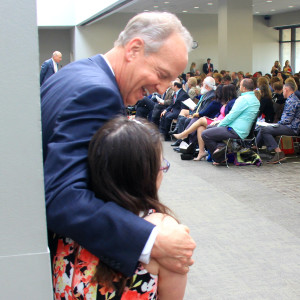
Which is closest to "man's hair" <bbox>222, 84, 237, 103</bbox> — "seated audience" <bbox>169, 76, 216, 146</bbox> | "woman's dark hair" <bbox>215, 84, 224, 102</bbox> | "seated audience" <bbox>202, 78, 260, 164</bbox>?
"woman's dark hair" <bbox>215, 84, 224, 102</bbox>

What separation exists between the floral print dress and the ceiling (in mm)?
19477

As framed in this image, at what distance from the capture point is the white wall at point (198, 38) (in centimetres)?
2512

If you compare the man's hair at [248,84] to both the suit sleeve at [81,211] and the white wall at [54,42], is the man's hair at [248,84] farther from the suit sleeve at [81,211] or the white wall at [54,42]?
the white wall at [54,42]

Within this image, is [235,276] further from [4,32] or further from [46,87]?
[4,32]

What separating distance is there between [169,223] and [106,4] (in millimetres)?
15594

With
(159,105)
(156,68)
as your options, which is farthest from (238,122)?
(156,68)

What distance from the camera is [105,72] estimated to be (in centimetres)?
158

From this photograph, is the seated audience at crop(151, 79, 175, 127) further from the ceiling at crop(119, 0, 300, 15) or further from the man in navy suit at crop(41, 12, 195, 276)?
the man in navy suit at crop(41, 12, 195, 276)

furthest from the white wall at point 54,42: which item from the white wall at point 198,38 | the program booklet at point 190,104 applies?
the program booklet at point 190,104

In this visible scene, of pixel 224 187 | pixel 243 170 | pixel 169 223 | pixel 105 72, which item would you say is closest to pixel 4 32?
pixel 105 72

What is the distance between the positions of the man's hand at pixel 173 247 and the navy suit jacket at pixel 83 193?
0.13 feet

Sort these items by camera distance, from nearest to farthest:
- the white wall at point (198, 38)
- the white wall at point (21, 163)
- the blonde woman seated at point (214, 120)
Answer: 1. the white wall at point (21, 163)
2. the blonde woman seated at point (214, 120)
3. the white wall at point (198, 38)

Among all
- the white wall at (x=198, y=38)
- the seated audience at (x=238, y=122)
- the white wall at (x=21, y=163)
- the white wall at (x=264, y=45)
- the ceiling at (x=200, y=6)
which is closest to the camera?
the white wall at (x=21, y=163)

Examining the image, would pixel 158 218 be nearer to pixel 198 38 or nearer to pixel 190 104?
pixel 190 104
